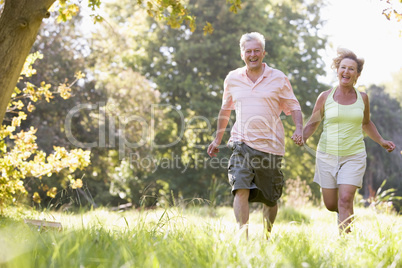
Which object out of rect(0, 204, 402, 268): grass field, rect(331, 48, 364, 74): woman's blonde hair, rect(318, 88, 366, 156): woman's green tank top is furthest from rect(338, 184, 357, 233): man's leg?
rect(331, 48, 364, 74): woman's blonde hair

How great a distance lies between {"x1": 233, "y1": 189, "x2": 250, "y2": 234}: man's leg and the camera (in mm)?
4281

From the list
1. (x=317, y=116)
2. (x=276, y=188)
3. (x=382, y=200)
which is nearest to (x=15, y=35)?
(x=276, y=188)

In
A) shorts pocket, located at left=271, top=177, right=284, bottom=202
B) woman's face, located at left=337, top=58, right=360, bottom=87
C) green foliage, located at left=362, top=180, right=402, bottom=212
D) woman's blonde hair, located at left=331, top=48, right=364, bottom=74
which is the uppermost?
woman's blonde hair, located at left=331, top=48, right=364, bottom=74

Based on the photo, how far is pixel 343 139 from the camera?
185 inches

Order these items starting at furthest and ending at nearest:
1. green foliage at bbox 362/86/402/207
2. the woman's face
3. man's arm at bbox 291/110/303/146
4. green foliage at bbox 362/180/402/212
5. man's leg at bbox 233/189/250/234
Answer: green foliage at bbox 362/86/402/207 < green foliage at bbox 362/180/402/212 < the woman's face < man's arm at bbox 291/110/303/146 < man's leg at bbox 233/189/250/234

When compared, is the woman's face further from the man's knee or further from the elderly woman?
the man's knee

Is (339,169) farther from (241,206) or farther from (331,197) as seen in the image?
(241,206)

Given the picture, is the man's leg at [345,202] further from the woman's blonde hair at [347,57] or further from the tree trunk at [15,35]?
the tree trunk at [15,35]

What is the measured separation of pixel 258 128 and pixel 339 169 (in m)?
0.95

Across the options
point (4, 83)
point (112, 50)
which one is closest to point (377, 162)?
point (112, 50)

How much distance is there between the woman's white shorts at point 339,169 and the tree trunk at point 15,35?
9.99 ft

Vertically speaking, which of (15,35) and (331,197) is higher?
(15,35)

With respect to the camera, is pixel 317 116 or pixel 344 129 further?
pixel 317 116

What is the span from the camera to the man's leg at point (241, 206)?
4281 millimetres
